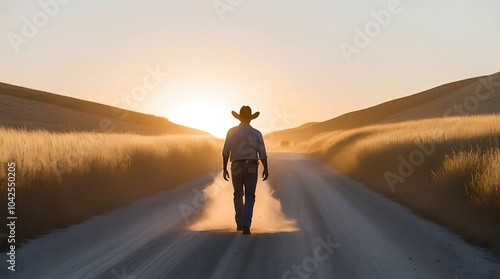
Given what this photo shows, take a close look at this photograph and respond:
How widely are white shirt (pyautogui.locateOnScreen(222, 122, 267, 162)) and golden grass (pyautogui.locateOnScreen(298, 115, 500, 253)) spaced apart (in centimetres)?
420

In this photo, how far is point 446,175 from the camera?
47.8 feet

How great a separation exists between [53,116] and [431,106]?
66.2m

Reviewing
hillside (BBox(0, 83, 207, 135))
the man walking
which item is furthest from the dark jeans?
hillside (BBox(0, 83, 207, 135))

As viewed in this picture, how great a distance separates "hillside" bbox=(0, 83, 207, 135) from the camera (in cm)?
4950

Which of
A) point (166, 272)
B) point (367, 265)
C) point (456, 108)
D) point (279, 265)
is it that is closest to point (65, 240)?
point (166, 272)

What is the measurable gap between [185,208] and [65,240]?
469 centimetres

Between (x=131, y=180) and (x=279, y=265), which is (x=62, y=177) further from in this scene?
(x=279, y=265)

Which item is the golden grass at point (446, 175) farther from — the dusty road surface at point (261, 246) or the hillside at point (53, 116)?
the hillside at point (53, 116)

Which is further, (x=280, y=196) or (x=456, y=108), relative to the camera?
(x=456, y=108)

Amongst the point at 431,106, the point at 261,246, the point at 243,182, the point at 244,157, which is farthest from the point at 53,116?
the point at 431,106

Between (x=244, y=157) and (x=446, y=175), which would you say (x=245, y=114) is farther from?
(x=446, y=175)

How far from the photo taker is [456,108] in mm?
88000

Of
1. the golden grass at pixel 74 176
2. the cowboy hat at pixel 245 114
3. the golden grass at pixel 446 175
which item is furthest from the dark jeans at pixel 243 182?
the golden grass at pixel 446 175

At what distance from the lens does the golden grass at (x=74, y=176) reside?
11.2 meters
